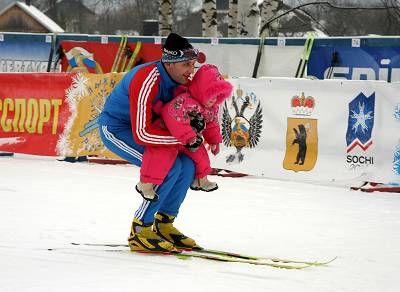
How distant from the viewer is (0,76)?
10977mm

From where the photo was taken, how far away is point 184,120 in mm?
4754

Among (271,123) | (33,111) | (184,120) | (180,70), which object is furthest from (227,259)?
(33,111)

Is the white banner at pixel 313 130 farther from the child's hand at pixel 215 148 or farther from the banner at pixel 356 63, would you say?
the child's hand at pixel 215 148

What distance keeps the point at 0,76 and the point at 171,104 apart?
22.4 ft

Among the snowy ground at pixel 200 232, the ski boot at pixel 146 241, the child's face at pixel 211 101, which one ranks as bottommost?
the snowy ground at pixel 200 232

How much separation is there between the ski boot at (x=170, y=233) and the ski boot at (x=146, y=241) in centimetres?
14

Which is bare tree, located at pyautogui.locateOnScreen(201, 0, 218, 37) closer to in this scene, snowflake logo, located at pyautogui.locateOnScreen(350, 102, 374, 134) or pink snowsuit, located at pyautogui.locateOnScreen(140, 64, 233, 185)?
snowflake logo, located at pyautogui.locateOnScreen(350, 102, 374, 134)

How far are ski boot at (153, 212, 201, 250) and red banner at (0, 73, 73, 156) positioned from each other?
567 cm

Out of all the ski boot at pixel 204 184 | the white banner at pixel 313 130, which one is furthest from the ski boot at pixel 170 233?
the white banner at pixel 313 130

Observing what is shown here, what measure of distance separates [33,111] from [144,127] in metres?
6.42

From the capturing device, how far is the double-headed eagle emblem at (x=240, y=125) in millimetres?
9570

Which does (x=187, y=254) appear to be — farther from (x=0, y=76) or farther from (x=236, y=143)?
(x=0, y=76)

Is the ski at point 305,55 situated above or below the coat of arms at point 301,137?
above

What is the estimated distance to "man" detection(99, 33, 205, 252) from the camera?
15.7 ft
